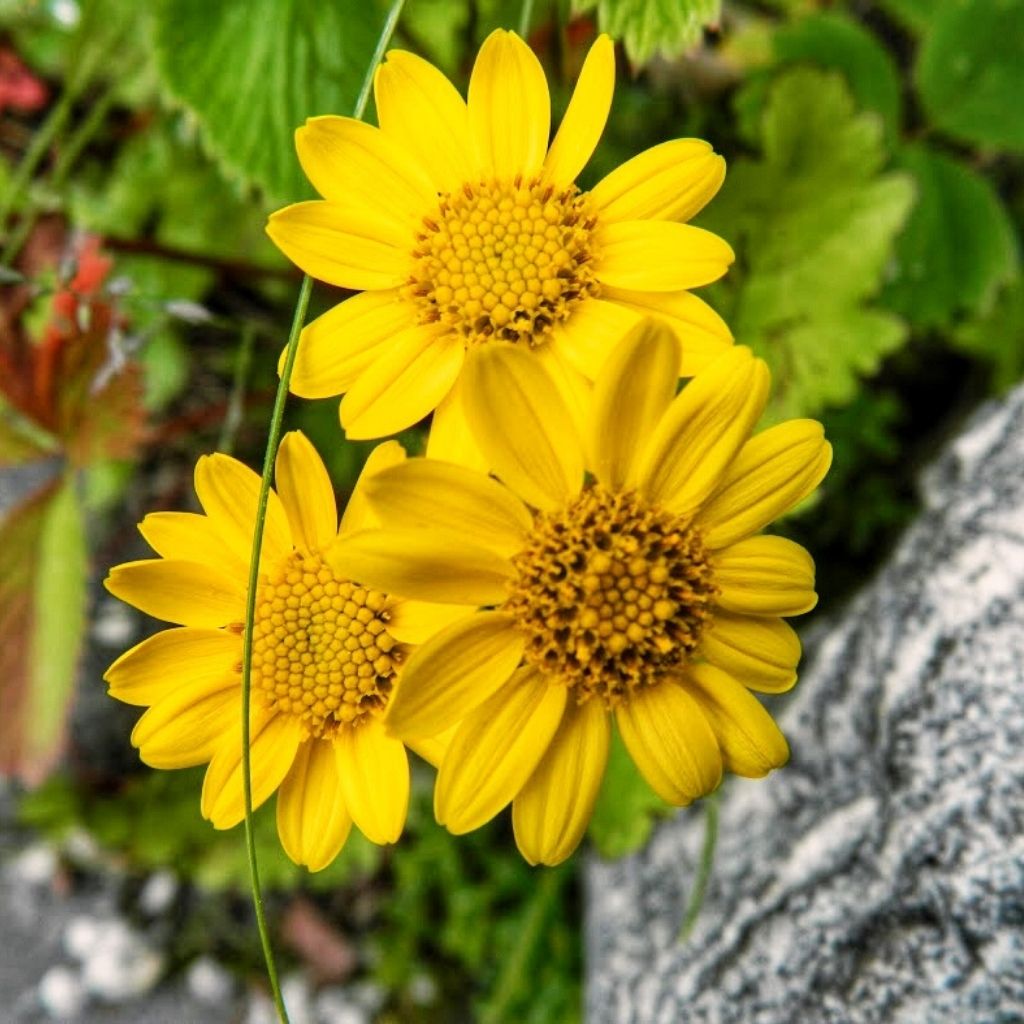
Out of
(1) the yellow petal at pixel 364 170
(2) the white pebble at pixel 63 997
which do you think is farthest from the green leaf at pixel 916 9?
(2) the white pebble at pixel 63 997

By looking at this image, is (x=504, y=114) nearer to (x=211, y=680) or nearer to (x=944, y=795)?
(x=211, y=680)

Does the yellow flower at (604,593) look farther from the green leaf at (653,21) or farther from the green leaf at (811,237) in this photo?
the green leaf at (811,237)

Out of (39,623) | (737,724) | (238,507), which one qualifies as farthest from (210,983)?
(737,724)

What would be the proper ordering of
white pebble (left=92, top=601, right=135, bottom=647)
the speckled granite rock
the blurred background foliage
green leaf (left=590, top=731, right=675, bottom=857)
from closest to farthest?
the speckled granite rock → the blurred background foliage → green leaf (left=590, top=731, right=675, bottom=857) → white pebble (left=92, top=601, right=135, bottom=647)

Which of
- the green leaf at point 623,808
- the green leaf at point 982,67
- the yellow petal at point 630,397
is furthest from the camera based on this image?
the green leaf at point 982,67

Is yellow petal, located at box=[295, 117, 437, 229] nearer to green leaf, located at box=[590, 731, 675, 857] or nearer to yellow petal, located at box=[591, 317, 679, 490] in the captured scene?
yellow petal, located at box=[591, 317, 679, 490]

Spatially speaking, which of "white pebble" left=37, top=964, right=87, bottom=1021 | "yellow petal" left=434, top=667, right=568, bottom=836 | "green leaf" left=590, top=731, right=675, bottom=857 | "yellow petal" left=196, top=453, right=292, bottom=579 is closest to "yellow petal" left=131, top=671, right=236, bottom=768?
"yellow petal" left=196, top=453, right=292, bottom=579

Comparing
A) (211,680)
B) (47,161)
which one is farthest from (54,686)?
(47,161)

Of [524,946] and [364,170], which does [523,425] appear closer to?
[364,170]
